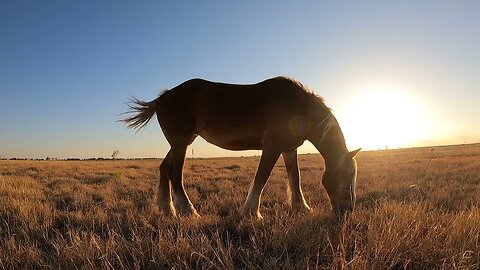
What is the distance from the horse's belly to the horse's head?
146 centimetres

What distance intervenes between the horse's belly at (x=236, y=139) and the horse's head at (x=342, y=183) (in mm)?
1457

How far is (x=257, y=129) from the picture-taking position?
22.0ft

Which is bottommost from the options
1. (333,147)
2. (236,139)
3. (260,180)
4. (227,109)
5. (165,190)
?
(165,190)

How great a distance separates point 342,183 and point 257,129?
1.81m

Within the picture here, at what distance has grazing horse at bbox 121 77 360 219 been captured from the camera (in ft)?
20.6

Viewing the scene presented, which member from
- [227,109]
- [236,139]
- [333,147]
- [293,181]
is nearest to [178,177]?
[236,139]

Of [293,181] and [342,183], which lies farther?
[293,181]

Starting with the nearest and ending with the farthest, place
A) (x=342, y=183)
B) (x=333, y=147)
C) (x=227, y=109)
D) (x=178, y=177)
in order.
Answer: (x=342, y=183) < (x=333, y=147) < (x=227, y=109) < (x=178, y=177)

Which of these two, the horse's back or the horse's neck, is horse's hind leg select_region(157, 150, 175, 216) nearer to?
the horse's back

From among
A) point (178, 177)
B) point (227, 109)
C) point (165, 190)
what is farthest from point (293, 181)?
point (165, 190)

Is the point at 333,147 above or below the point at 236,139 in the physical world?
below

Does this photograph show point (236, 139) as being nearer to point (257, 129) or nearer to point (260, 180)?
point (257, 129)

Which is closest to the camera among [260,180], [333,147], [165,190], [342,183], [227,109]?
[342,183]

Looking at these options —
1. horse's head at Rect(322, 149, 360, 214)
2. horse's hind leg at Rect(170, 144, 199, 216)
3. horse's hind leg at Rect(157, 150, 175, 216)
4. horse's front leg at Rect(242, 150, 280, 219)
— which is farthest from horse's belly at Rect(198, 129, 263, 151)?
horse's head at Rect(322, 149, 360, 214)
